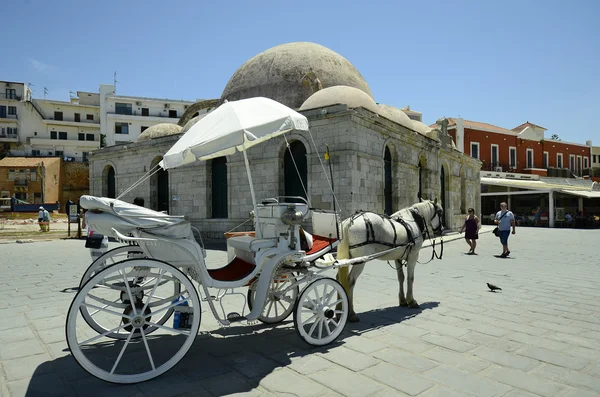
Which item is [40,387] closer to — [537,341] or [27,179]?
[537,341]

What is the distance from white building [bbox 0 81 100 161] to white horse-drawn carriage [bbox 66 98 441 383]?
173 ft

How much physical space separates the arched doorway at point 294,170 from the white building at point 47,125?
4517cm

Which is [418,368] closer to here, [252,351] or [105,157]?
[252,351]

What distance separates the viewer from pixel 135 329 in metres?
4.13

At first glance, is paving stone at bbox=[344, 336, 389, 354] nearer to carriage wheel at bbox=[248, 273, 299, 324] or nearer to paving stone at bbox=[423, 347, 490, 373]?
paving stone at bbox=[423, 347, 490, 373]

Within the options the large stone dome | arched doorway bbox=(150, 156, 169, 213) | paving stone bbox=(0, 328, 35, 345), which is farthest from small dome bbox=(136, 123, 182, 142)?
paving stone bbox=(0, 328, 35, 345)

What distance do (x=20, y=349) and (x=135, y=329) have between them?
1423mm

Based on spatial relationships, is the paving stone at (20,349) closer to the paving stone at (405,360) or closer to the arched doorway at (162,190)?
the paving stone at (405,360)

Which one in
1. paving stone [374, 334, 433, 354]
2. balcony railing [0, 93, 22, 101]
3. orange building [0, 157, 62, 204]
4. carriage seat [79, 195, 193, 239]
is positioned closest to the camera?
carriage seat [79, 195, 193, 239]

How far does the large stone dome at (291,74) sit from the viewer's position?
16.6m

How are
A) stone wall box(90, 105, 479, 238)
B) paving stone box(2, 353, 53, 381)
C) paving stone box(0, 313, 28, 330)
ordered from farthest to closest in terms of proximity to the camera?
1. stone wall box(90, 105, 479, 238)
2. paving stone box(0, 313, 28, 330)
3. paving stone box(2, 353, 53, 381)

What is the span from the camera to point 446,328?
5.11 metres

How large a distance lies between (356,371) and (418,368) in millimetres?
614

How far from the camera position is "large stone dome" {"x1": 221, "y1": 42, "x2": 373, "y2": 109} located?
1658cm
